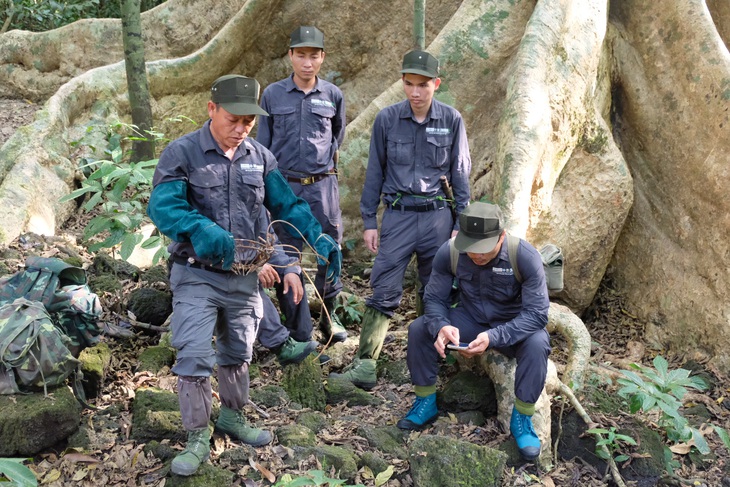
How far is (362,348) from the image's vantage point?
546 centimetres

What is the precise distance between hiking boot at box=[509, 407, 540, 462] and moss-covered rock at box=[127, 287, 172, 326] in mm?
2753

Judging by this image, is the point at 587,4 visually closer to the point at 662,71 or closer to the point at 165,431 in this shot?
the point at 662,71

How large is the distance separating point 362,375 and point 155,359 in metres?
1.50

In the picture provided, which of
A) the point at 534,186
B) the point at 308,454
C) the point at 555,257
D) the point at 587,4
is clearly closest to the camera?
the point at 308,454

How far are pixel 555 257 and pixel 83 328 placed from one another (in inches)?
127

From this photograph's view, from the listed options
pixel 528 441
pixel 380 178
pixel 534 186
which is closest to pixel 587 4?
pixel 534 186

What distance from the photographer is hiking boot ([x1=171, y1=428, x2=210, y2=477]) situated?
378 centimetres

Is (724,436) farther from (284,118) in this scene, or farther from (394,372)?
(284,118)

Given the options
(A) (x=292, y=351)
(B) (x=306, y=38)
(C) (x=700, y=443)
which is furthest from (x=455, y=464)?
(B) (x=306, y=38)

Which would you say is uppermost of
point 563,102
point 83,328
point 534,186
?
point 563,102

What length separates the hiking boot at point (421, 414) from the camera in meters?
4.82

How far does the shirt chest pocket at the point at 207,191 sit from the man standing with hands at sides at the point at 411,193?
1748 mm

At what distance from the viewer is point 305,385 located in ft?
16.6

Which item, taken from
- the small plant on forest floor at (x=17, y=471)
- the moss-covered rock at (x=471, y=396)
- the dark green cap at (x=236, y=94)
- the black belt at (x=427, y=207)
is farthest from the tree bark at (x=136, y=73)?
the small plant on forest floor at (x=17, y=471)
